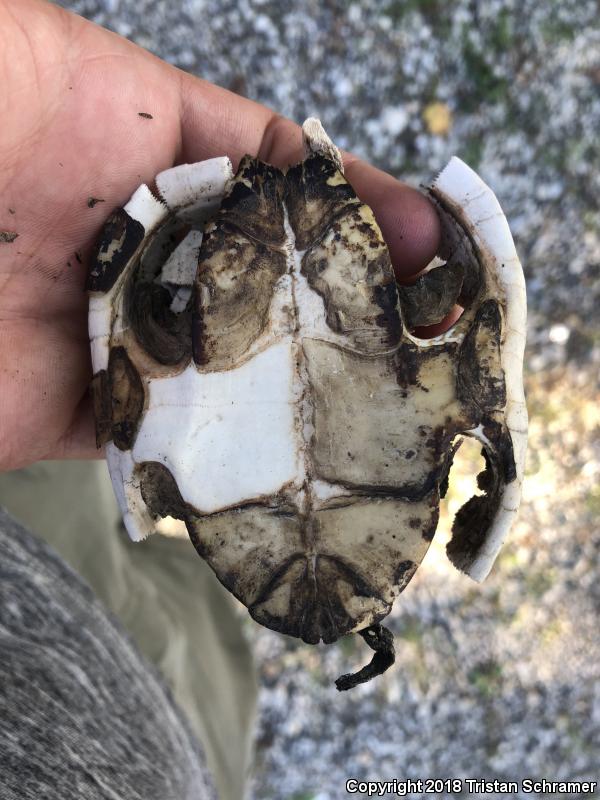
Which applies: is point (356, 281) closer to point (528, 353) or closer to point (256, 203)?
point (256, 203)

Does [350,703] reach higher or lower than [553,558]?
lower

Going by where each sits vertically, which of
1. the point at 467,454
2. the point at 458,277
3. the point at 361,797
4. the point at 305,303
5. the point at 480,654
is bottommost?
the point at 361,797

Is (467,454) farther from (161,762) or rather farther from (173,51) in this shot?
(173,51)

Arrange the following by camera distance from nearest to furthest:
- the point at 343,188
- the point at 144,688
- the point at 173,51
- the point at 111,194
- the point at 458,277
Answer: the point at 343,188, the point at 458,277, the point at 111,194, the point at 144,688, the point at 173,51

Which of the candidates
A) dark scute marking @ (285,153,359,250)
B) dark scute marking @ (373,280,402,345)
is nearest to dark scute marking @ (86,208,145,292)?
dark scute marking @ (285,153,359,250)

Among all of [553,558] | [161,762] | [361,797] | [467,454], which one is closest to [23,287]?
[161,762]
